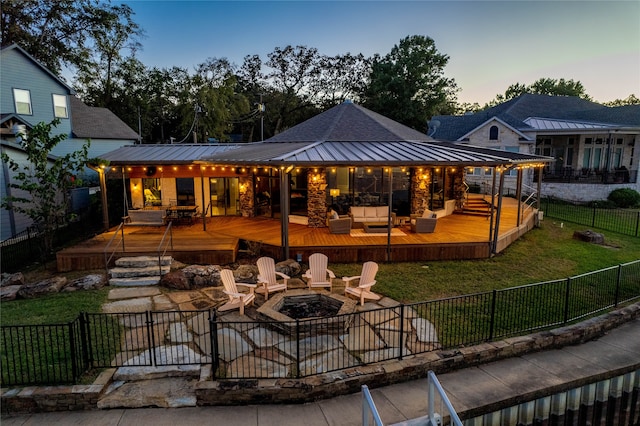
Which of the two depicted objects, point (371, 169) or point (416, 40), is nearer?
point (371, 169)

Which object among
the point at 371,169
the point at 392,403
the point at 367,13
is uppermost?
the point at 367,13

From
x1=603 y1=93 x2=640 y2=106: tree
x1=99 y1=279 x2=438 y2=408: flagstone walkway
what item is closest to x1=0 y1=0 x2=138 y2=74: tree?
x1=99 y1=279 x2=438 y2=408: flagstone walkway

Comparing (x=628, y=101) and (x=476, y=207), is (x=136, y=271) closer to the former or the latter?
(x=476, y=207)

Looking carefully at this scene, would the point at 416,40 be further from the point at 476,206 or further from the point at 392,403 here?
the point at 392,403

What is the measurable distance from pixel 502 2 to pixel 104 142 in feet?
86.4

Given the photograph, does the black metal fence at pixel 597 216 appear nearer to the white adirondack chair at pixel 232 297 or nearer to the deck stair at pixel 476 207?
the deck stair at pixel 476 207

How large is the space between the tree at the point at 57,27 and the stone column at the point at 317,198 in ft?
86.9

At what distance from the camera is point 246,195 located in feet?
56.3

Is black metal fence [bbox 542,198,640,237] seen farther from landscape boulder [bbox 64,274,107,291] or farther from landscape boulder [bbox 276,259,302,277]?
landscape boulder [bbox 64,274,107,291]

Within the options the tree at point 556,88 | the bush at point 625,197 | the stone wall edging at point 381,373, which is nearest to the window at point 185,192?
the stone wall edging at point 381,373

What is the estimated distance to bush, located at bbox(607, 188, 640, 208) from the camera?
22.3 metres

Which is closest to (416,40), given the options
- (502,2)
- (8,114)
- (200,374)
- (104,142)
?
(502,2)

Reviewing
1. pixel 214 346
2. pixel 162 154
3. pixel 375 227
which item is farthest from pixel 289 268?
pixel 162 154

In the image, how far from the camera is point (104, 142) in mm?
24922
